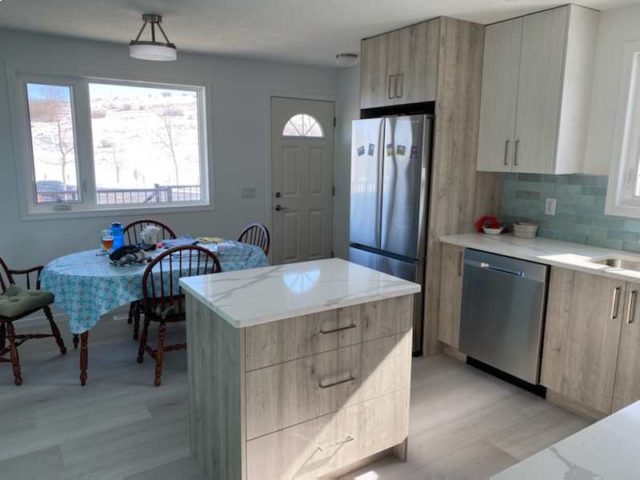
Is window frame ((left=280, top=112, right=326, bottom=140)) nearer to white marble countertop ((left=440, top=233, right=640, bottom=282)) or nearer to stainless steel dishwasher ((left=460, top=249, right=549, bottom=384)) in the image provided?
white marble countertop ((left=440, top=233, right=640, bottom=282))

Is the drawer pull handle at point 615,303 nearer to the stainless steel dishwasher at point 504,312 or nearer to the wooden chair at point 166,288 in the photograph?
the stainless steel dishwasher at point 504,312

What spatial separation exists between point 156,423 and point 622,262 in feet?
9.50

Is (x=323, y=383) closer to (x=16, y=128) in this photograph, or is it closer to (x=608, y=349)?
(x=608, y=349)

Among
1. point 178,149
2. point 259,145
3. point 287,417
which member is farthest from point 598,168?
point 178,149

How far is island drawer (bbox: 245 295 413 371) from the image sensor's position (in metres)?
1.77

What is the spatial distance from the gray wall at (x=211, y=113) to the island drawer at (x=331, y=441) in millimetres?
3124

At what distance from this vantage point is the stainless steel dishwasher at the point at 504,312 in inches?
114

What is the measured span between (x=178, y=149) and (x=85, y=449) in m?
3.01

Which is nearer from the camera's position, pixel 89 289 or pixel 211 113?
pixel 89 289

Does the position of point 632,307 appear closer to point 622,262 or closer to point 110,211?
point 622,262

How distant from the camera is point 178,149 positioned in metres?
4.70

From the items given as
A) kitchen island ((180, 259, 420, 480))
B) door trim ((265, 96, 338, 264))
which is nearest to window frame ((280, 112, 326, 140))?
door trim ((265, 96, 338, 264))

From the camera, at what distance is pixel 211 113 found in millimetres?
4703

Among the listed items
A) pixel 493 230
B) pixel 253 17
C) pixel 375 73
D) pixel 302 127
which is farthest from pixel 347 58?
pixel 493 230
